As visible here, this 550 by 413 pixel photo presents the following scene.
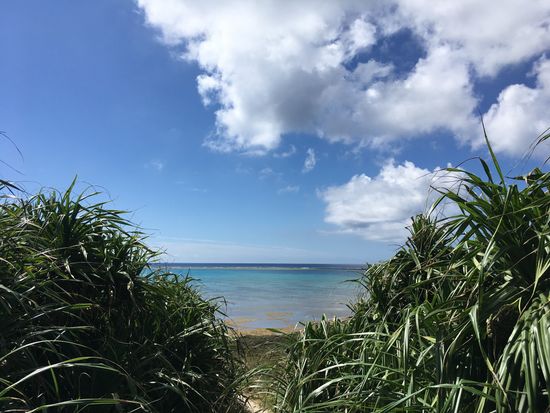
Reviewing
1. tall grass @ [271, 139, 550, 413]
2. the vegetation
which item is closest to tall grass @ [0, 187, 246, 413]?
the vegetation

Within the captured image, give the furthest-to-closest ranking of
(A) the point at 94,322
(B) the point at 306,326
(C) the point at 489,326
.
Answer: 1. (B) the point at 306,326
2. (A) the point at 94,322
3. (C) the point at 489,326

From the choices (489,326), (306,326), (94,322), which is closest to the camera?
(489,326)

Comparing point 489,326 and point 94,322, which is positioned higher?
point 489,326

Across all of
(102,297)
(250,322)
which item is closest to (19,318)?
(102,297)

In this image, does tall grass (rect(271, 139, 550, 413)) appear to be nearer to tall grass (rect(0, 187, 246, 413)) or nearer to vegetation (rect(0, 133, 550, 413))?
vegetation (rect(0, 133, 550, 413))

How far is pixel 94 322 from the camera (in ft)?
11.3

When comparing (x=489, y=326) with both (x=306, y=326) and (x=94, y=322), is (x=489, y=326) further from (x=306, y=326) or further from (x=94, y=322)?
(x=94, y=322)

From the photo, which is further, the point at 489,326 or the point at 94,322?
the point at 94,322

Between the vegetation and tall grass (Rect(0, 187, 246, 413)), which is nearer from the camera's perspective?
the vegetation

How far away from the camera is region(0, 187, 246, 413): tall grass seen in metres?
2.42

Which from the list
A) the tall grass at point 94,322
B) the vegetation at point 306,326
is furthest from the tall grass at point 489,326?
Answer: the tall grass at point 94,322

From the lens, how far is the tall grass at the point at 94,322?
7.94 feet

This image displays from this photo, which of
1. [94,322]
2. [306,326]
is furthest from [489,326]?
[94,322]

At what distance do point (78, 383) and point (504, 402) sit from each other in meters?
2.32
